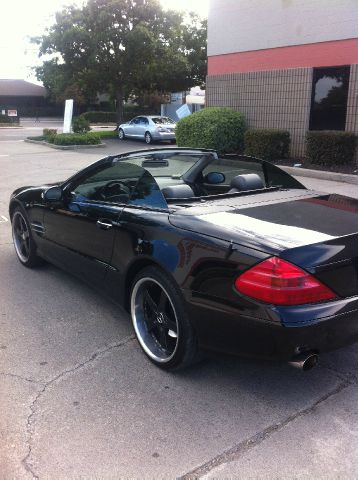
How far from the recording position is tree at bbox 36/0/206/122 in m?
26.5

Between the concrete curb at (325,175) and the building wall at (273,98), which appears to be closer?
the concrete curb at (325,175)

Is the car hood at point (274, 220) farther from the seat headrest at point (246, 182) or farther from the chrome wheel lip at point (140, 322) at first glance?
the chrome wheel lip at point (140, 322)

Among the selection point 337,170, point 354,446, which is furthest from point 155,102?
point 354,446

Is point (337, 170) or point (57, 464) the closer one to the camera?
point (57, 464)

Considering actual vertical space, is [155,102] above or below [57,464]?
above

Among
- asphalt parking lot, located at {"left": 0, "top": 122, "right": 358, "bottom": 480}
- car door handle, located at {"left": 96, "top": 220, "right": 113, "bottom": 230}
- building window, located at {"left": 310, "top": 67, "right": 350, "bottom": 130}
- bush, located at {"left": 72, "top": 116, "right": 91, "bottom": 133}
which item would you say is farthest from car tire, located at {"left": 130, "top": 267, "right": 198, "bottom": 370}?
bush, located at {"left": 72, "top": 116, "right": 91, "bottom": 133}

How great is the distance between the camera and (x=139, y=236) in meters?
3.43

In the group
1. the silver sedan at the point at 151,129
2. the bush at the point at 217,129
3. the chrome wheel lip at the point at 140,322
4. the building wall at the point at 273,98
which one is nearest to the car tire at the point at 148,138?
the silver sedan at the point at 151,129

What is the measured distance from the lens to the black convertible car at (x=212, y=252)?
271 cm

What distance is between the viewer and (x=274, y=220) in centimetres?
321

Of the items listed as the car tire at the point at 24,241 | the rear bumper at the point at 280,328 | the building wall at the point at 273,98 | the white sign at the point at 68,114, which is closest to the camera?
the rear bumper at the point at 280,328

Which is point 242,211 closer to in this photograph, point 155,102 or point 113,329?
point 113,329

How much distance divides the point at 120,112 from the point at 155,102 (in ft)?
41.8

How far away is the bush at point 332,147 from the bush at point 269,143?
3.87 feet
